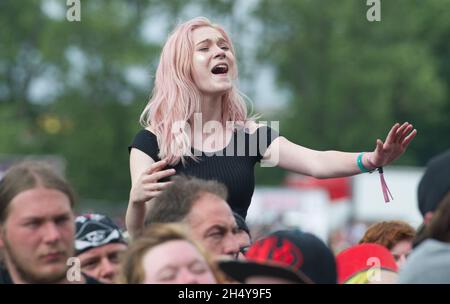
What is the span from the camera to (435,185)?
396cm

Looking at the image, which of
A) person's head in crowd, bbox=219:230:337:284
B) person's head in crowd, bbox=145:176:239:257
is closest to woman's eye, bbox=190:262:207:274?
person's head in crowd, bbox=219:230:337:284

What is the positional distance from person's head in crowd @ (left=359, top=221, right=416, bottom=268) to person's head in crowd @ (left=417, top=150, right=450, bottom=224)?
1339 mm

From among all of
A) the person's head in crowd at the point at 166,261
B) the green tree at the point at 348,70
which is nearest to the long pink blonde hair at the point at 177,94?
the person's head in crowd at the point at 166,261

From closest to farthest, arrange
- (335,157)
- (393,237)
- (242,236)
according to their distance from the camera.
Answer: (242,236), (335,157), (393,237)

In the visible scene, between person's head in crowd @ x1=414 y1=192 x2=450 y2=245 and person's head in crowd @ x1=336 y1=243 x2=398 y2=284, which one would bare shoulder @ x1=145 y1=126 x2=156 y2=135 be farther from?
person's head in crowd @ x1=414 y1=192 x2=450 y2=245

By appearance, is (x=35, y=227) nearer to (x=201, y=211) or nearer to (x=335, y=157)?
(x=201, y=211)

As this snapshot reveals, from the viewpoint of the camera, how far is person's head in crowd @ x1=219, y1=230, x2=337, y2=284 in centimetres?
391

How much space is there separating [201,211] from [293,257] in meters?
0.37

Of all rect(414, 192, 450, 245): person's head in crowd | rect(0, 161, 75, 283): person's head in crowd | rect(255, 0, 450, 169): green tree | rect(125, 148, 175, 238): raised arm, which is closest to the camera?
rect(414, 192, 450, 245): person's head in crowd

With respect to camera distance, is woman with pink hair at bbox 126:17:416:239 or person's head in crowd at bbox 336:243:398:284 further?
woman with pink hair at bbox 126:17:416:239

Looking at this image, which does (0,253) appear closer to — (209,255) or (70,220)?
(70,220)

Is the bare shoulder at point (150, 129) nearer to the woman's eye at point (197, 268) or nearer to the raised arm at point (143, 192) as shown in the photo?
the raised arm at point (143, 192)

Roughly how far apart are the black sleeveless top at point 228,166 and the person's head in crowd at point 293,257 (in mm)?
812

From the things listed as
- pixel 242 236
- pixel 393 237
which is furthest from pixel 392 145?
pixel 393 237
